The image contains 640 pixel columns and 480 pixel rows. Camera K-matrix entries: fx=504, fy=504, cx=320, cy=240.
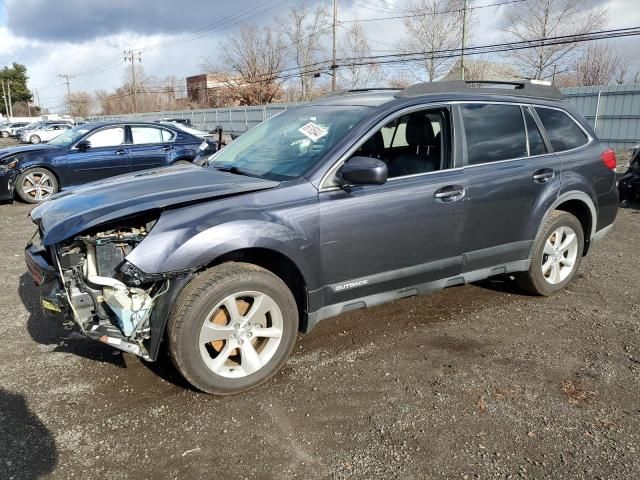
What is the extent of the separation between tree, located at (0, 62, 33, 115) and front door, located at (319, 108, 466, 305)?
11158 centimetres

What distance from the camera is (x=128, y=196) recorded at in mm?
3102

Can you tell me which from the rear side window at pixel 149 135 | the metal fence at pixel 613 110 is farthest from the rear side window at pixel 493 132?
the metal fence at pixel 613 110

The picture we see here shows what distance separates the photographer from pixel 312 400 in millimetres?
3061

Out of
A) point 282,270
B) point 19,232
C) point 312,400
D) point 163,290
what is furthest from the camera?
point 19,232

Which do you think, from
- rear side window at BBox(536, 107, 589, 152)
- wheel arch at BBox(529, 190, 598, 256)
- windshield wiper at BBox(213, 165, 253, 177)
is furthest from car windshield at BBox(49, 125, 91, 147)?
wheel arch at BBox(529, 190, 598, 256)

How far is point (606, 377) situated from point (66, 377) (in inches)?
140

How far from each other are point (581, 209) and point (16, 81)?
115412mm

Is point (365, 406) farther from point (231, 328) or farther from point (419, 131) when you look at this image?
point (419, 131)

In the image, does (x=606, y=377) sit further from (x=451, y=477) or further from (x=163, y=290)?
(x=163, y=290)

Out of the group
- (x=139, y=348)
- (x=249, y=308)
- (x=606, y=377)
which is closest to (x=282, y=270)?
(x=249, y=308)

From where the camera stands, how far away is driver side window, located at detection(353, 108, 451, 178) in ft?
12.3

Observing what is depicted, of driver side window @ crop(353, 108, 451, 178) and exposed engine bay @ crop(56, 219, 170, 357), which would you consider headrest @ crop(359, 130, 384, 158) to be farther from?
exposed engine bay @ crop(56, 219, 170, 357)

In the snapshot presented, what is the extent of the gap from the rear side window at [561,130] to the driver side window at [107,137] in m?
A: 8.19

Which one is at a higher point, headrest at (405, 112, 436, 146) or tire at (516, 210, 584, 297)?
headrest at (405, 112, 436, 146)
